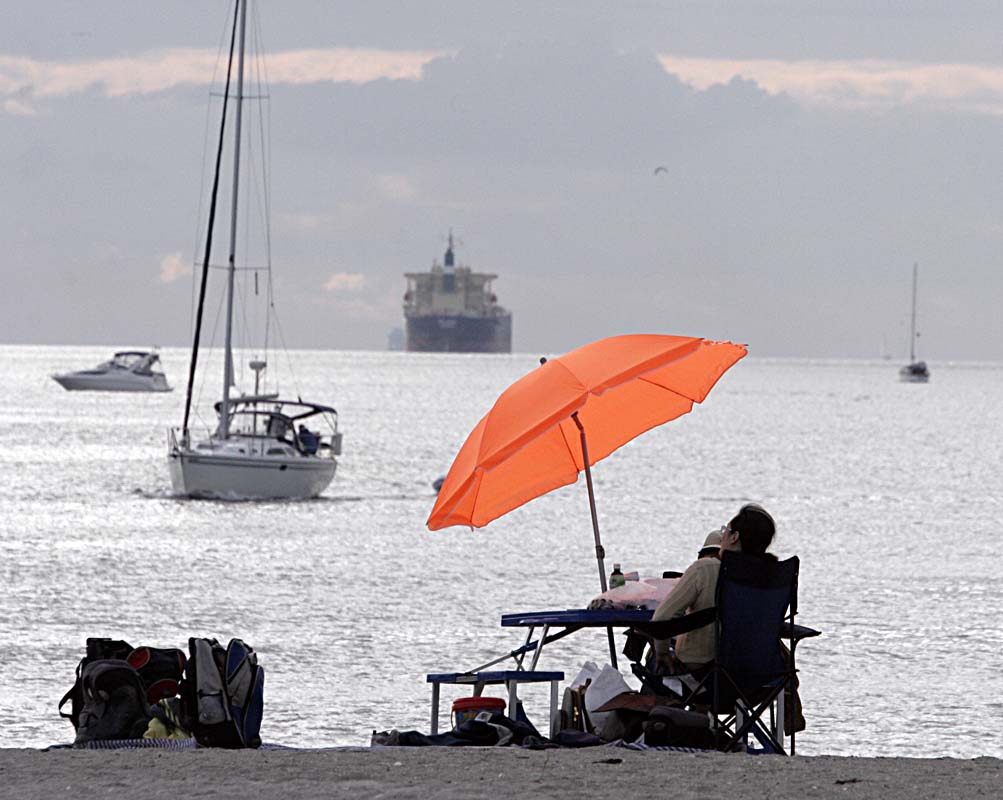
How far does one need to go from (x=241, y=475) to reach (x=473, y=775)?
2908 centimetres

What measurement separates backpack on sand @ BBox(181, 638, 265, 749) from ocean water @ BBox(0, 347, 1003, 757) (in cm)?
369

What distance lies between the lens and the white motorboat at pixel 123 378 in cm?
13638

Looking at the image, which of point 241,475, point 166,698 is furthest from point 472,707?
point 241,475

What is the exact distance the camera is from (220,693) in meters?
7.51

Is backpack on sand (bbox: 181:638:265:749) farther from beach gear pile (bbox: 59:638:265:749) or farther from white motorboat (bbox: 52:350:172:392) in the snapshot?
white motorboat (bbox: 52:350:172:392)

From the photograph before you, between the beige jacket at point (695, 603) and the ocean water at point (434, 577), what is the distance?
418cm

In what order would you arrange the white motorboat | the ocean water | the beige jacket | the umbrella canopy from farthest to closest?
1. the white motorboat
2. the ocean water
3. the umbrella canopy
4. the beige jacket

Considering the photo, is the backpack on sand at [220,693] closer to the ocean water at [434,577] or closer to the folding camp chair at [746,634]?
the folding camp chair at [746,634]

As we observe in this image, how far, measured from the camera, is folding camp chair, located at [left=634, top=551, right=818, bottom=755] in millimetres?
6992

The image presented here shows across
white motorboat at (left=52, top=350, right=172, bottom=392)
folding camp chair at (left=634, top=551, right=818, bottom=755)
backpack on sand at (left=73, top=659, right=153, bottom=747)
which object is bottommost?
backpack on sand at (left=73, top=659, right=153, bottom=747)

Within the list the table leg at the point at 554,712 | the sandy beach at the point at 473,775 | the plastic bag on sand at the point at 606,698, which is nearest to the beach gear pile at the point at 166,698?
the sandy beach at the point at 473,775

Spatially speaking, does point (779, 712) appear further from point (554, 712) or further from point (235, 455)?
point (235, 455)

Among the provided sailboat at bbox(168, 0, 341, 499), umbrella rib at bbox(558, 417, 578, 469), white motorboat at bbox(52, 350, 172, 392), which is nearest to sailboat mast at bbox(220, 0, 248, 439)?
sailboat at bbox(168, 0, 341, 499)

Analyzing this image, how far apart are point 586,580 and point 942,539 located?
10.1 metres
